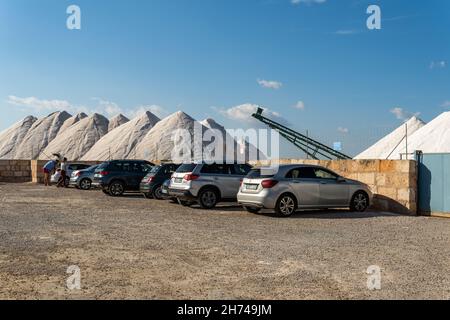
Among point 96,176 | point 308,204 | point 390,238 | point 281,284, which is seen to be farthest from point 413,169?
point 96,176

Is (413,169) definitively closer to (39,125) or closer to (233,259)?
(233,259)

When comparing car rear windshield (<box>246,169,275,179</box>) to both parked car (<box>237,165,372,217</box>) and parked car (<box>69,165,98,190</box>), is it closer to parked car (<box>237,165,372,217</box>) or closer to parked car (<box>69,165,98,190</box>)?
parked car (<box>237,165,372,217</box>)

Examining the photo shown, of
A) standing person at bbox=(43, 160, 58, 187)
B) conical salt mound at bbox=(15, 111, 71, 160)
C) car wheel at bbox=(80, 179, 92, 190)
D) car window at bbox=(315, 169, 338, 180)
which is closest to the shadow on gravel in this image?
car window at bbox=(315, 169, 338, 180)

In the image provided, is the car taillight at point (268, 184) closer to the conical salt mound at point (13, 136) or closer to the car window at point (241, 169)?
the car window at point (241, 169)

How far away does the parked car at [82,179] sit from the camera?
27.6 meters

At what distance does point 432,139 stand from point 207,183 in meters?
27.4

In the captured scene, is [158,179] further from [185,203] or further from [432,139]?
[432,139]

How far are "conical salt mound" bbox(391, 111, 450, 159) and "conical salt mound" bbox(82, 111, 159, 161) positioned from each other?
52.3 metres

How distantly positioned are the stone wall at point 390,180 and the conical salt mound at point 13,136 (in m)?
105

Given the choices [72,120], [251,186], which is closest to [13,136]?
[72,120]

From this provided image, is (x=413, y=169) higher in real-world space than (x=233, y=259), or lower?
higher

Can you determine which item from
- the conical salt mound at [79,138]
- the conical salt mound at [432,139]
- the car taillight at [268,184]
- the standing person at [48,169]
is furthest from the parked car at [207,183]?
→ the conical salt mound at [79,138]

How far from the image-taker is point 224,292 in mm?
5973
